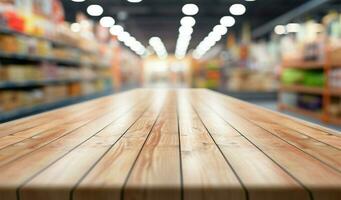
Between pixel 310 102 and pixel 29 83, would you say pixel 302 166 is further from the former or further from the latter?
pixel 310 102

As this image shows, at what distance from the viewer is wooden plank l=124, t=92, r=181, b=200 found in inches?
34.2

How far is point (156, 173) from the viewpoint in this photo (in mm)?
965

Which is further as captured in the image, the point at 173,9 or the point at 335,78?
the point at 173,9

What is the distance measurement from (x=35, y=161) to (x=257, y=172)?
0.66m

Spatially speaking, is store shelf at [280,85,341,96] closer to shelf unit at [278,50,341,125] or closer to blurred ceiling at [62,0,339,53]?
shelf unit at [278,50,341,125]

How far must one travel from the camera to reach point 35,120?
6.61 ft

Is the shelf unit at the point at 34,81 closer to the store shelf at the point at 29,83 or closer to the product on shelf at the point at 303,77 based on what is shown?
the store shelf at the point at 29,83

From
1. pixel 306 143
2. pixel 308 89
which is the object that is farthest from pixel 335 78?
pixel 306 143

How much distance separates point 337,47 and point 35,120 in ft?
17.9

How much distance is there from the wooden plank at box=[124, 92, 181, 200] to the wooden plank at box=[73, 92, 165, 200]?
0.07ft

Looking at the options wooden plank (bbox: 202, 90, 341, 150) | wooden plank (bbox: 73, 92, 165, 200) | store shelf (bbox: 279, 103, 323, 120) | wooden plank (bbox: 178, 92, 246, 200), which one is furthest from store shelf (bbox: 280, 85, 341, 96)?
wooden plank (bbox: 73, 92, 165, 200)

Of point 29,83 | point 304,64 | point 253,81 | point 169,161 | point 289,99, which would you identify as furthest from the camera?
point 253,81

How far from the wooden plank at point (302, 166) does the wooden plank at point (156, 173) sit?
1.03 ft

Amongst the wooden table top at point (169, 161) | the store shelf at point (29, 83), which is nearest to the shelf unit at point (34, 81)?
the store shelf at point (29, 83)
